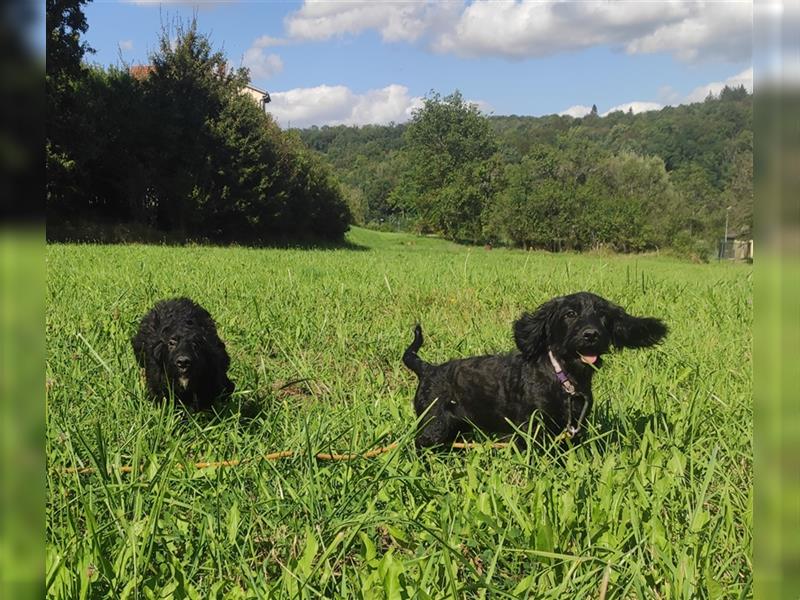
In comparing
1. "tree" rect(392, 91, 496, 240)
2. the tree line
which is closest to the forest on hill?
"tree" rect(392, 91, 496, 240)

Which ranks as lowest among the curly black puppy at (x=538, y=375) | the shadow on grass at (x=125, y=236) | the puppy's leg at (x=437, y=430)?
the puppy's leg at (x=437, y=430)

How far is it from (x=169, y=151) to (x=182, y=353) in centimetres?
3302

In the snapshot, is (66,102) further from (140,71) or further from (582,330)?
(582,330)

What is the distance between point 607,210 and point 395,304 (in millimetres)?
51721

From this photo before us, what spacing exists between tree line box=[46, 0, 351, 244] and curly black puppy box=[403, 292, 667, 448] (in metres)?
27.4

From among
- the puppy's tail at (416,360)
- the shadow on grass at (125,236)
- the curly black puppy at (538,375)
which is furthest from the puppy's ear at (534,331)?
the shadow on grass at (125,236)

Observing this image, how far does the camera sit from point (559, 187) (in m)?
59.7

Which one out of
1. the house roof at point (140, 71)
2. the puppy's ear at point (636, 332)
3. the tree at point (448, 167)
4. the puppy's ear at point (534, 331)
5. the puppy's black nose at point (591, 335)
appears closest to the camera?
the puppy's black nose at point (591, 335)

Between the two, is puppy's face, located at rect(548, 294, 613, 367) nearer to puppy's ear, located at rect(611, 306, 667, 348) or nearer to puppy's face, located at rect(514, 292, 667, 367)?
puppy's face, located at rect(514, 292, 667, 367)

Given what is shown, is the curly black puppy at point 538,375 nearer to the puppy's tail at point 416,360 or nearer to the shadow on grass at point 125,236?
the puppy's tail at point 416,360

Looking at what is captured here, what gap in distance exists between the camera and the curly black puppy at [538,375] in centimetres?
381

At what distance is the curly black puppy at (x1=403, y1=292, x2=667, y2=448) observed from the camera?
12.5 feet

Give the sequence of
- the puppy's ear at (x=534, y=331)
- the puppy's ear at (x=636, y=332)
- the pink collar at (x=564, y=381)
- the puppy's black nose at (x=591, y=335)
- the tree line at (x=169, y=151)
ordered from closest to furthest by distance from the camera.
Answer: the puppy's black nose at (x=591, y=335) → the pink collar at (x=564, y=381) → the puppy's ear at (x=534, y=331) → the puppy's ear at (x=636, y=332) → the tree line at (x=169, y=151)

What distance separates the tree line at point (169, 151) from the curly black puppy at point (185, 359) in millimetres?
25581
